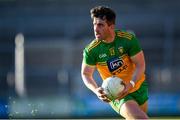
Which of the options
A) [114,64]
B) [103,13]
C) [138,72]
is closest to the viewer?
[103,13]

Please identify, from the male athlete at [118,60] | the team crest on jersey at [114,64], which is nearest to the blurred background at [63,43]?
the male athlete at [118,60]

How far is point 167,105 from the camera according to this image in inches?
876

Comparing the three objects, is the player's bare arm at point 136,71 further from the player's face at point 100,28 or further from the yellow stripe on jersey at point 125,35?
the player's face at point 100,28

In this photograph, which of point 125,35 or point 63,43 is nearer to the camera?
point 125,35

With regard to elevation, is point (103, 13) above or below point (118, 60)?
above

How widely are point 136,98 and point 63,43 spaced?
17.3 meters

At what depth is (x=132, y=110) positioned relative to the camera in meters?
8.59

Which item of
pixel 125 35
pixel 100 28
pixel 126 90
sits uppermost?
pixel 100 28

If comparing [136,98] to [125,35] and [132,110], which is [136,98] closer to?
[132,110]

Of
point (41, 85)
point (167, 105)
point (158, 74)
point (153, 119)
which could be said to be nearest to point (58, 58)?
point (41, 85)

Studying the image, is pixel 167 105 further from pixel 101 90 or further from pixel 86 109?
pixel 101 90

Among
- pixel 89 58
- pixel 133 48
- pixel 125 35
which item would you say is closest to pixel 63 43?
pixel 89 58

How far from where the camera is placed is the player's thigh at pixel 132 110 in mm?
8500

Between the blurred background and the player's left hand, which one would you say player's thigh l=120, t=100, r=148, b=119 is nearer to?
the player's left hand
